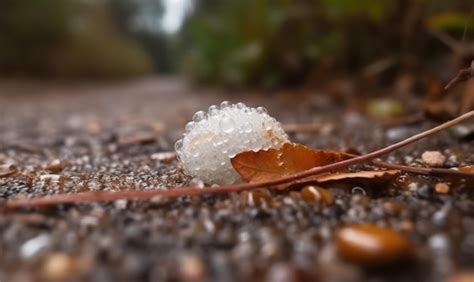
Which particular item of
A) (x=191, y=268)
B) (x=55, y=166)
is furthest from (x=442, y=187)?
(x=55, y=166)

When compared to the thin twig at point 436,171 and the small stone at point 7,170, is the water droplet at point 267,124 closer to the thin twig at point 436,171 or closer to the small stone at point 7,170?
the thin twig at point 436,171

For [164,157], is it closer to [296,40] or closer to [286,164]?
[286,164]

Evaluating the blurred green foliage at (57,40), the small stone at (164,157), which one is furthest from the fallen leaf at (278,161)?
the blurred green foliage at (57,40)

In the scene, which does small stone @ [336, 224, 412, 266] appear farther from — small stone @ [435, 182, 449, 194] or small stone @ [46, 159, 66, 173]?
small stone @ [46, 159, 66, 173]

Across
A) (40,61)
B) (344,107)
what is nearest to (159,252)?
(344,107)

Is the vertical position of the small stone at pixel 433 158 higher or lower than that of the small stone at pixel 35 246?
higher

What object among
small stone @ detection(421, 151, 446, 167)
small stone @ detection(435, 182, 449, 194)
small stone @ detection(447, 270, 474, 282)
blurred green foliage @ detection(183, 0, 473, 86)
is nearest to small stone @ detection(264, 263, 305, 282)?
small stone @ detection(447, 270, 474, 282)
